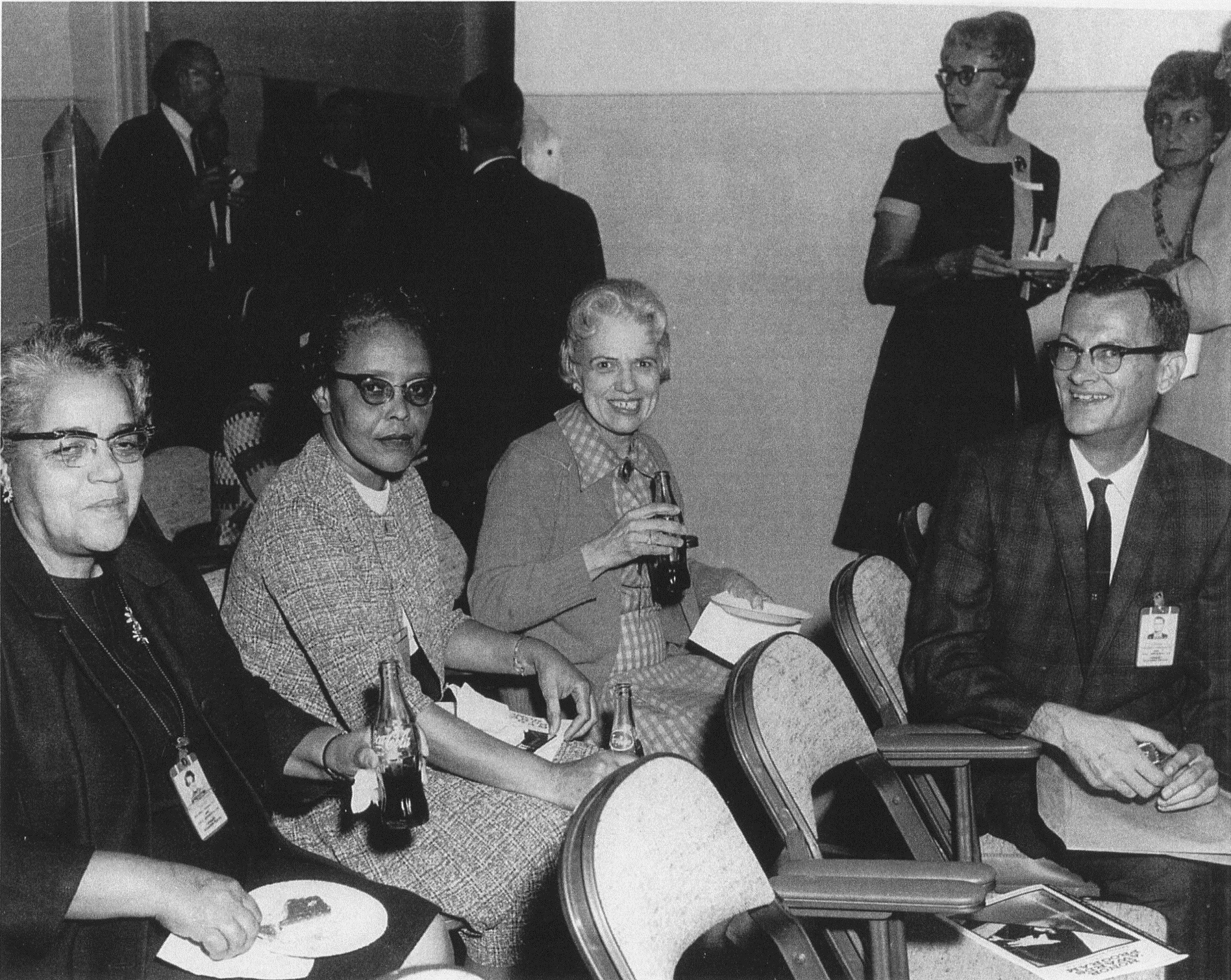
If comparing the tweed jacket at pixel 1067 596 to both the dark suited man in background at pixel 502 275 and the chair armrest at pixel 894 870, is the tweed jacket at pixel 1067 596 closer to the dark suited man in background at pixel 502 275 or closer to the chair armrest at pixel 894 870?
the chair armrest at pixel 894 870

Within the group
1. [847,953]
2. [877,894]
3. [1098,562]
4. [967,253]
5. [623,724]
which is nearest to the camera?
[877,894]

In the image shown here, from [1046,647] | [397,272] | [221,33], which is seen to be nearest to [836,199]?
[397,272]

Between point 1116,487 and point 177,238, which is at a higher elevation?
point 177,238

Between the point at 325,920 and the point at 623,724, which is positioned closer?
the point at 325,920

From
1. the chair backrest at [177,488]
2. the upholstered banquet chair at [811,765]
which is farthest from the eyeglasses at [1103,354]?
the chair backrest at [177,488]

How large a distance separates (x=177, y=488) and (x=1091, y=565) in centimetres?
261

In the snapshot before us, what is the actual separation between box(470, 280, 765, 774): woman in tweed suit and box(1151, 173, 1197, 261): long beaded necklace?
5.79ft

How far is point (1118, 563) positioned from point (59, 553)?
209 centimetres

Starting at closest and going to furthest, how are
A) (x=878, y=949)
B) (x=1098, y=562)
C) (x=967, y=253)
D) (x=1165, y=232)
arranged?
(x=878, y=949)
(x=1098, y=562)
(x=1165, y=232)
(x=967, y=253)

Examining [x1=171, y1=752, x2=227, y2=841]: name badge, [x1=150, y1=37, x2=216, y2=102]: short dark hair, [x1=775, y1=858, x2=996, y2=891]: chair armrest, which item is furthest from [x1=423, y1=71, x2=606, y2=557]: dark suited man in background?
[x1=775, y1=858, x2=996, y2=891]: chair armrest

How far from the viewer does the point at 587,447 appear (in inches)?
119

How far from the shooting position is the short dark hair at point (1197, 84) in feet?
12.3

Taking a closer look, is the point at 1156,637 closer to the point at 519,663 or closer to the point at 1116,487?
the point at 1116,487

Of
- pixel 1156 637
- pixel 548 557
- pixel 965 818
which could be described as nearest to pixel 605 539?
pixel 548 557
